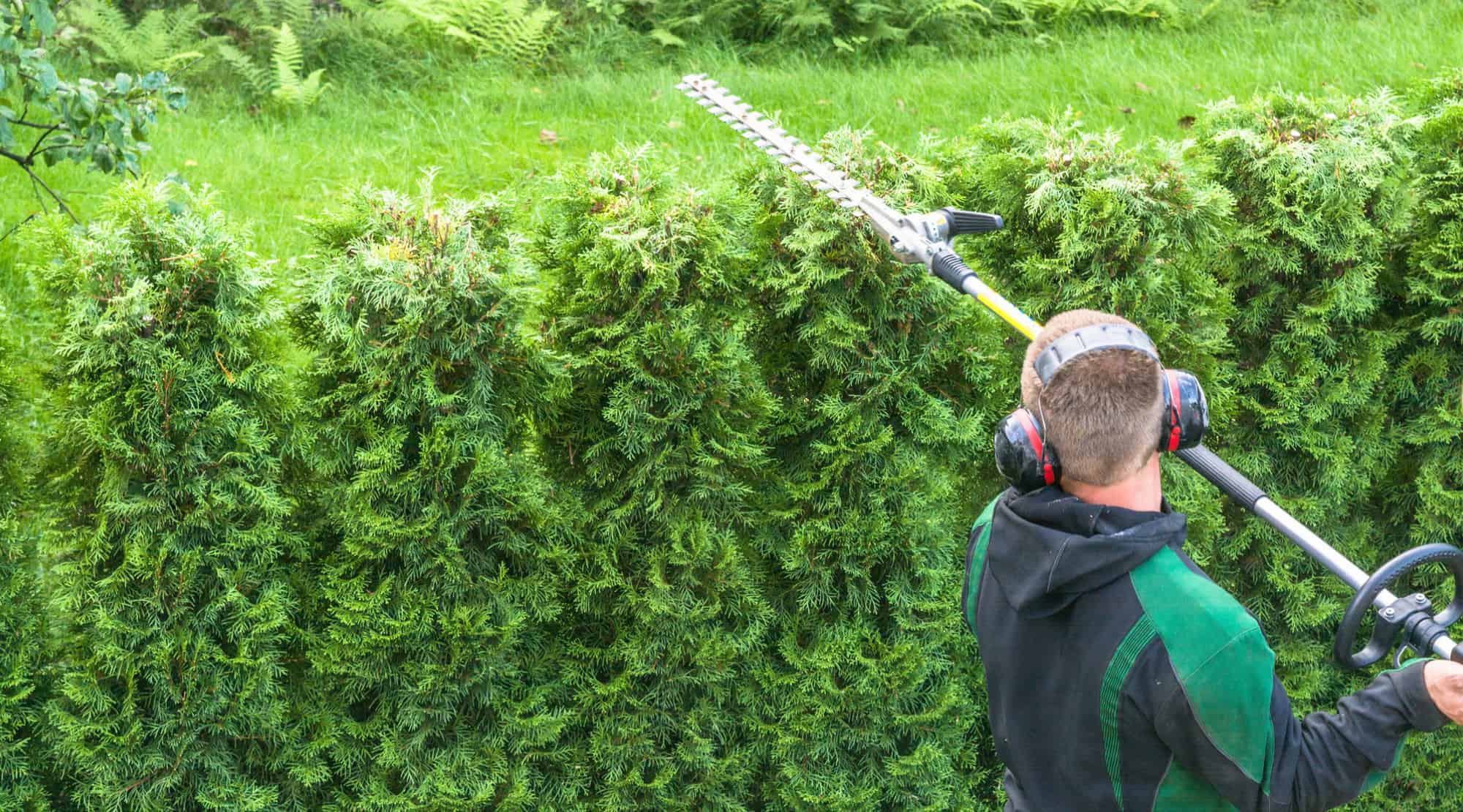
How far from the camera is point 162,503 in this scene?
3.29m

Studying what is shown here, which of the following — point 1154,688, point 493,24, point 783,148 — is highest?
point 783,148

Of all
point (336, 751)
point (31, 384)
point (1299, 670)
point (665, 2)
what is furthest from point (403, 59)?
point (1299, 670)

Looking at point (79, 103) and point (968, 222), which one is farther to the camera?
point (79, 103)

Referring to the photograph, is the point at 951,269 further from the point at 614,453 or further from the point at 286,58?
the point at 286,58

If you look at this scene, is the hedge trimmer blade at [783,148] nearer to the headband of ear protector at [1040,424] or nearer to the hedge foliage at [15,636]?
the headband of ear protector at [1040,424]

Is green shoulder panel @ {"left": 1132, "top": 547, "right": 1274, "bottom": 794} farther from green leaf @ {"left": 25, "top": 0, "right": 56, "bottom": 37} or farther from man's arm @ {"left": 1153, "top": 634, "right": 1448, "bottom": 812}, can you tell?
green leaf @ {"left": 25, "top": 0, "right": 56, "bottom": 37}

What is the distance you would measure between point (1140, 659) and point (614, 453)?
179cm

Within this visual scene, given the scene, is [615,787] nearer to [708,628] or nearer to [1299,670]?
[708,628]

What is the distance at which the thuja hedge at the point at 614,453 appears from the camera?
3330 millimetres

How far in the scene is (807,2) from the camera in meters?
9.70

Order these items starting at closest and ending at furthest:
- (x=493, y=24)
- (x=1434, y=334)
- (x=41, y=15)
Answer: (x=41, y=15)
(x=1434, y=334)
(x=493, y=24)

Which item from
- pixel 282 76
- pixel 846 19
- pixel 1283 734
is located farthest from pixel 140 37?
pixel 1283 734

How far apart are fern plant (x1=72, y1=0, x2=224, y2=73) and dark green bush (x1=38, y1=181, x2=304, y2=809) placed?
588 centimetres

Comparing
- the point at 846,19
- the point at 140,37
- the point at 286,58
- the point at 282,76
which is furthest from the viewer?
the point at 846,19
